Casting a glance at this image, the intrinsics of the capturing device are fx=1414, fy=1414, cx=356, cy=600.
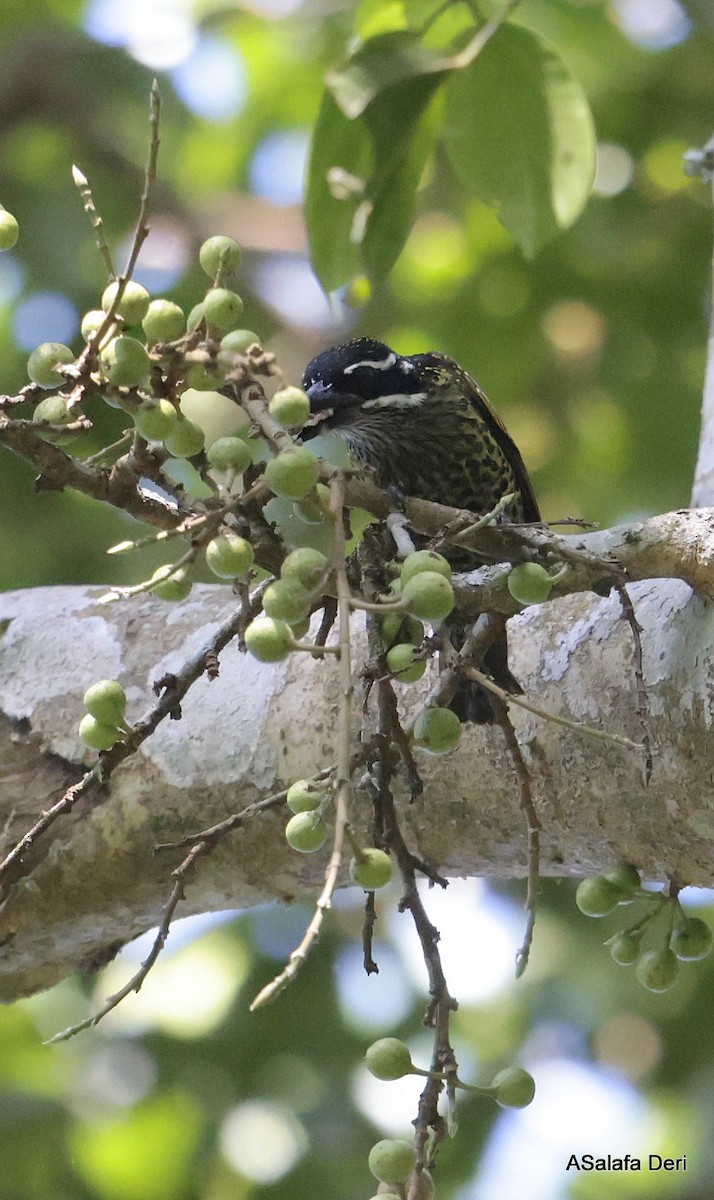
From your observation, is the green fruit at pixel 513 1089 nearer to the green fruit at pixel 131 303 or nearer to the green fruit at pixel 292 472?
the green fruit at pixel 292 472

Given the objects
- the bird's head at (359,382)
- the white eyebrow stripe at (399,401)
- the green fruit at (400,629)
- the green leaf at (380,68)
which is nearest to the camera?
the green fruit at (400,629)

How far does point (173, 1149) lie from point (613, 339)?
Result: 7.37 ft

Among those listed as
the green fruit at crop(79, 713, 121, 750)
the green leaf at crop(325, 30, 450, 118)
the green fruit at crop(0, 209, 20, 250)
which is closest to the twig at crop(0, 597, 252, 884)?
the green fruit at crop(79, 713, 121, 750)

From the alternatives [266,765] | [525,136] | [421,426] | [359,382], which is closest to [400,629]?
[266,765]

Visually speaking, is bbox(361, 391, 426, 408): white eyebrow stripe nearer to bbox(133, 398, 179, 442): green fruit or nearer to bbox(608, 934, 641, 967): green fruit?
bbox(608, 934, 641, 967): green fruit

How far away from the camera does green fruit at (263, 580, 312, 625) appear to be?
89 cm

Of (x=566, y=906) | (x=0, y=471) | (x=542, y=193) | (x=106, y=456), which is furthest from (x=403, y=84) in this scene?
(x=566, y=906)

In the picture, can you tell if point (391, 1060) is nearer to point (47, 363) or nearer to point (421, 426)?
point (47, 363)

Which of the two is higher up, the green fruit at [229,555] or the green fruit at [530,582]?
the green fruit at [530,582]

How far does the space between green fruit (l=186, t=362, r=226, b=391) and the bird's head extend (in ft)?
3.96

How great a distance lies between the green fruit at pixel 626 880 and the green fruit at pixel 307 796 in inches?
19.3

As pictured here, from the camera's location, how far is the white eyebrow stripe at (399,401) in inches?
96.8

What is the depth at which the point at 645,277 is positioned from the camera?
358cm

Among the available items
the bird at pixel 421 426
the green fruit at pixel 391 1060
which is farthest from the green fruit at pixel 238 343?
the bird at pixel 421 426
